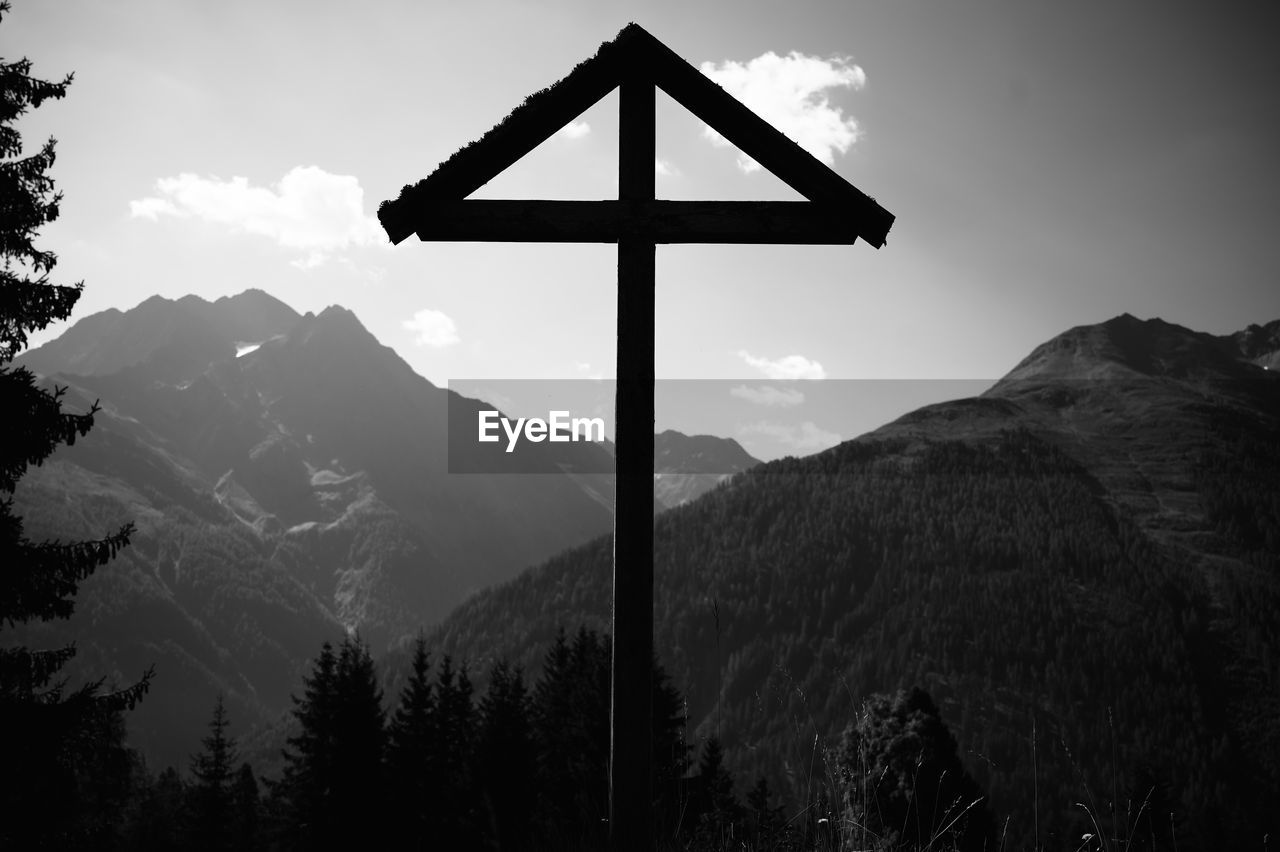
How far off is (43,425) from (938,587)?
20028 centimetres

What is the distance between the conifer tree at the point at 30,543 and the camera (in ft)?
29.9

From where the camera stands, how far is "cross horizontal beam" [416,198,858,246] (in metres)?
4.74

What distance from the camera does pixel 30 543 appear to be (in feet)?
31.5

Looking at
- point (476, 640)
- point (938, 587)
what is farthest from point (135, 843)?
point (938, 587)

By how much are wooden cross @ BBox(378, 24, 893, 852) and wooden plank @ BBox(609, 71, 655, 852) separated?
1cm

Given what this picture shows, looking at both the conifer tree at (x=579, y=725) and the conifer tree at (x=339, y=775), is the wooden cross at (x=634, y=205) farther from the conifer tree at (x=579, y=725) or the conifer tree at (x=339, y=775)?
the conifer tree at (x=339, y=775)

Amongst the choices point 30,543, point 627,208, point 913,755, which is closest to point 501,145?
point 627,208

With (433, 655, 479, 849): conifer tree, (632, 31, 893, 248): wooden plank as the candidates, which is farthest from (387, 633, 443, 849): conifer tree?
(632, 31, 893, 248): wooden plank

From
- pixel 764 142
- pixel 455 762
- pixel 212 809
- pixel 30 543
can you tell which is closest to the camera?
pixel 764 142

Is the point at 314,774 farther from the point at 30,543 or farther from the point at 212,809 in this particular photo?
the point at 30,543

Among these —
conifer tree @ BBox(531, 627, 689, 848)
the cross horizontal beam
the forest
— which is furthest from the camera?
the forest

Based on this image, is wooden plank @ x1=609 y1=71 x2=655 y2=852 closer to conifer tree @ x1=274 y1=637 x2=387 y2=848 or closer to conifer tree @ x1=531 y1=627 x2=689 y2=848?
conifer tree @ x1=531 y1=627 x2=689 y2=848

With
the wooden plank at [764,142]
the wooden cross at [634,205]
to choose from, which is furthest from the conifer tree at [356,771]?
the wooden plank at [764,142]

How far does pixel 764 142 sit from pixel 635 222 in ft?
3.03
